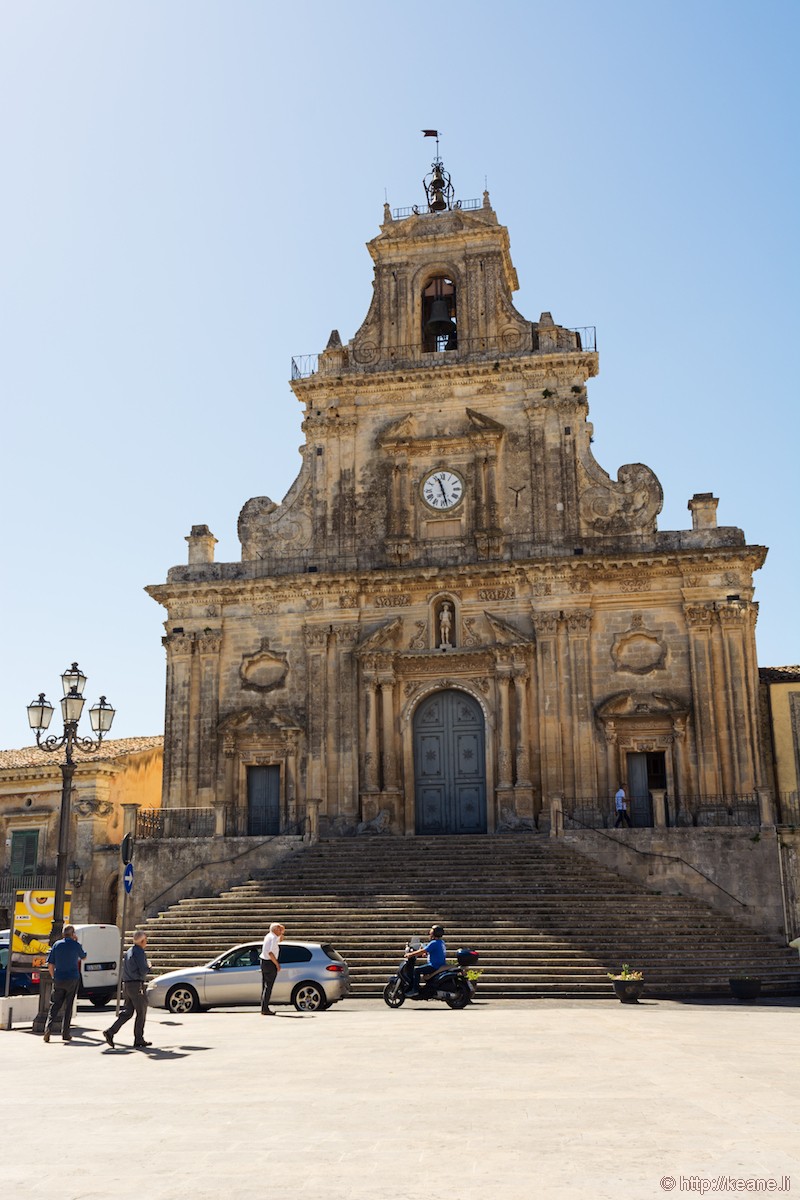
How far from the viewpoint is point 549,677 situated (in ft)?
97.8

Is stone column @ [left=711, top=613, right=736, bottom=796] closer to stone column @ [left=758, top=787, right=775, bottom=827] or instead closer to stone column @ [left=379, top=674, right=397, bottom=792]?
stone column @ [left=758, top=787, right=775, bottom=827]

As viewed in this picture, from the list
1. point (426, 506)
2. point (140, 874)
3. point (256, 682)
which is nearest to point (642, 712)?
point (426, 506)

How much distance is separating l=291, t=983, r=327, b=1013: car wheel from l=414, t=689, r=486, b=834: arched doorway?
40.0ft

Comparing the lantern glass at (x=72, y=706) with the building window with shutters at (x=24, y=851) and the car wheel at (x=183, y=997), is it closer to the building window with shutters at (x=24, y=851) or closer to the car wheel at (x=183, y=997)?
the car wheel at (x=183, y=997)

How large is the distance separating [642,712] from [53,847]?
60.9ft

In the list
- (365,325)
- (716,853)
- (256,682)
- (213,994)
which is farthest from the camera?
(365,325)

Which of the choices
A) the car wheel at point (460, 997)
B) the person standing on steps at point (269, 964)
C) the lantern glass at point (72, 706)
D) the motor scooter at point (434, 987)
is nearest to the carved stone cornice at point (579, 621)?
the motor scooter at point (434, 987)

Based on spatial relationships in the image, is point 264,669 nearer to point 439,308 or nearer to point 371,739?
point 371,739

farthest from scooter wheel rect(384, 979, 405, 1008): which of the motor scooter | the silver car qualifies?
the silver car

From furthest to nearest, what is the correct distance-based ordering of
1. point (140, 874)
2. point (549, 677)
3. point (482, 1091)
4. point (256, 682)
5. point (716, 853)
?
point (256, 682) → point (549, 677) → point (140, 874) → point (716, 853) → point (482, 1091)

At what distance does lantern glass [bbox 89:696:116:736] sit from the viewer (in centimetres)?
1816

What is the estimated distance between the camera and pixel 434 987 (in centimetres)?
1780

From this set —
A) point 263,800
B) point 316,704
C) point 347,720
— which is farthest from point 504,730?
point 263,800

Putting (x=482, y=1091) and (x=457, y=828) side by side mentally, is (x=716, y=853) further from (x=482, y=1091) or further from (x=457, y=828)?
(x=482, y=1091)
